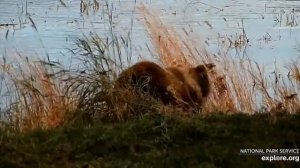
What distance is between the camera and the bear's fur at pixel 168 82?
591 centimetres

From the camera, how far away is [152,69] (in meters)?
6.11

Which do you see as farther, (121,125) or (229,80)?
(229,80)

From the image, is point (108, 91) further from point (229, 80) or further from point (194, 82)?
point (229, 80)

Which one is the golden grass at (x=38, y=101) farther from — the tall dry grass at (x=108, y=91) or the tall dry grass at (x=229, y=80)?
the tall dry grass at (x=229, y=80)

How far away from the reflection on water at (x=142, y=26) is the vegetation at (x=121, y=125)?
272 cm

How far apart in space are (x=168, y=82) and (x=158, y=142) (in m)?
1.84

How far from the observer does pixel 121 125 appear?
4.67 metres

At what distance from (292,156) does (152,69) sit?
7.52ft

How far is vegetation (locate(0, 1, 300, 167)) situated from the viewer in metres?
4.04

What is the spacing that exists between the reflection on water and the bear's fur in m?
2.65

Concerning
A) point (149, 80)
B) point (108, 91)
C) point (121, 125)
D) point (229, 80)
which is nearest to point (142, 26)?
→ point (229, 80)

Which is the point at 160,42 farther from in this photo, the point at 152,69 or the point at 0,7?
the point at 0,7

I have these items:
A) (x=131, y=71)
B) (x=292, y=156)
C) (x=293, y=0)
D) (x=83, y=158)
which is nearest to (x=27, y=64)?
(x=131, y=71)

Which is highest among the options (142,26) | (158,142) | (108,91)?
(142,26)
